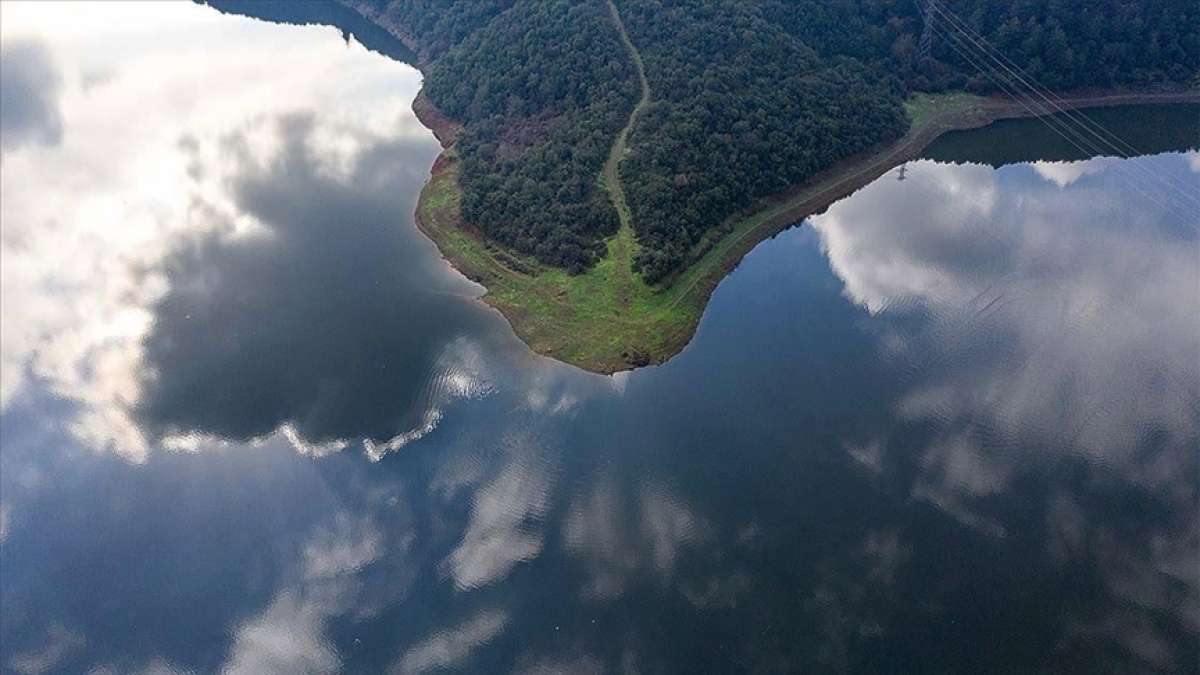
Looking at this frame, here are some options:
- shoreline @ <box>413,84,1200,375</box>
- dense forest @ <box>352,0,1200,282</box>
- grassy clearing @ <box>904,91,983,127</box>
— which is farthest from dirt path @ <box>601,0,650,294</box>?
grassy clearing @ <box>904,91,983,127</box>

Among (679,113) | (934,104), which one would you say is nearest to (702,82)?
(679,113)

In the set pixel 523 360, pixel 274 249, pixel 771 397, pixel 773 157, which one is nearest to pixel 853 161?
pixel 773 157

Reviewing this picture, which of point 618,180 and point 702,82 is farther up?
point 702,82

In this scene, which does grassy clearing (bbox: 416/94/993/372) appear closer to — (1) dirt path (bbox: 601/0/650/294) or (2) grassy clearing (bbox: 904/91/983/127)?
(1) dirt path (bbox: 601/0/650/294)

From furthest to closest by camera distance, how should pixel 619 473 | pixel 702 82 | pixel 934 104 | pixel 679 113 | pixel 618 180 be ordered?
pixel 934 104 → pixel 702 82 → pixel 679 113 → pixel 618 180 → pixel 619 473

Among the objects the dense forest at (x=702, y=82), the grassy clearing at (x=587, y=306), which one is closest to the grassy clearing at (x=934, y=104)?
the dense forest at (x=702, y=82)

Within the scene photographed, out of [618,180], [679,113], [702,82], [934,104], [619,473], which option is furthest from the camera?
[934,104]

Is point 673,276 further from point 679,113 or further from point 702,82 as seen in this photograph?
point 702,82
